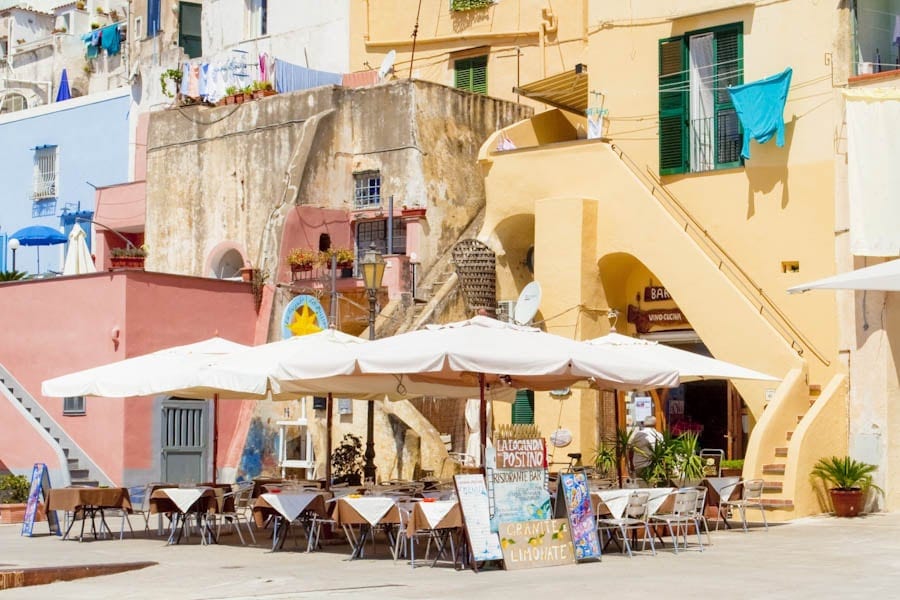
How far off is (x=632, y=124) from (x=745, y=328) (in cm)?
502

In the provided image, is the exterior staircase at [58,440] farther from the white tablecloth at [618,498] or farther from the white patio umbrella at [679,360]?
the white tablecloth at [618,498]

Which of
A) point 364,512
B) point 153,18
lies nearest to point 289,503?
point 364,512

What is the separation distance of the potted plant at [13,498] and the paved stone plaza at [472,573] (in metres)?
4.28

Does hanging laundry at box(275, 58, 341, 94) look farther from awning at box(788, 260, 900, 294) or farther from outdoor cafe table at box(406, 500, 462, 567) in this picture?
outdoor cafe table at box(406, 500, 462, 567)

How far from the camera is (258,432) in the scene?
2817 cm

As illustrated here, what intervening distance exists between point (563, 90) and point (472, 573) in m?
16.1

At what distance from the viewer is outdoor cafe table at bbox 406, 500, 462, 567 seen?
1577cm

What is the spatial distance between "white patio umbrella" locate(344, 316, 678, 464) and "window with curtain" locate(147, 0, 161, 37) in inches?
1011

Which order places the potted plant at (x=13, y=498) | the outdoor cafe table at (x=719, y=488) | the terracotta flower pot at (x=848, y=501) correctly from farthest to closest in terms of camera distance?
1. the potted plant at (x=13, y=498)
2. the terracotta flower pot at (x=848, y=501)
3. the outdoor cafe table at (x=719, y=488)

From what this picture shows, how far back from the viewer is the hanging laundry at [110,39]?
43.5m

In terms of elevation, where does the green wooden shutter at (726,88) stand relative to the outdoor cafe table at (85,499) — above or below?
above

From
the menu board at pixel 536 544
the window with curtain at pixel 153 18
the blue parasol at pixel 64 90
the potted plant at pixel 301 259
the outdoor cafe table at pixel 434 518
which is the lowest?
the menu board at pixel 536 544

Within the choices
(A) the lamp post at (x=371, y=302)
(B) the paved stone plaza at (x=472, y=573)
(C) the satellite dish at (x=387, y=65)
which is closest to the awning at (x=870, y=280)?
(B) the paved stone plaza at (x=472, y=573)

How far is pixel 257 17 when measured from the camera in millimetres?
38688
